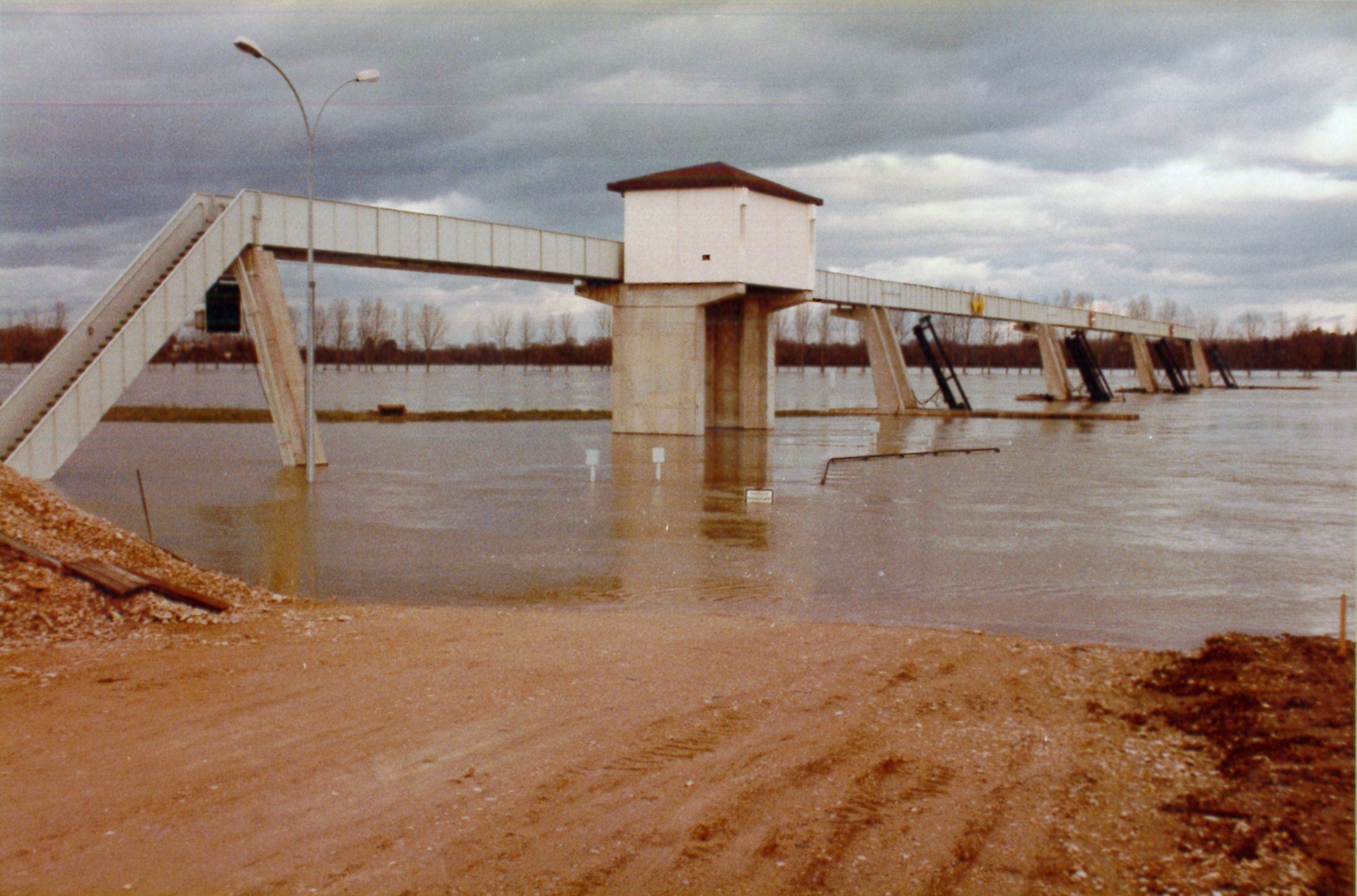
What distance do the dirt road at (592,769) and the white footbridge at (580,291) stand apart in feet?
49.9

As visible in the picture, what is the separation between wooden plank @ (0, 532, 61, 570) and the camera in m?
9.61

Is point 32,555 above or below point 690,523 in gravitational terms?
above

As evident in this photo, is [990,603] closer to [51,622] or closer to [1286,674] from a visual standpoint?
[1286,674]

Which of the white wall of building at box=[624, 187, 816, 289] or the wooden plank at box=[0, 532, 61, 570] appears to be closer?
the wooden plank at box=[0, 532, 61, 570]

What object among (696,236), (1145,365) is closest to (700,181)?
(696,236)

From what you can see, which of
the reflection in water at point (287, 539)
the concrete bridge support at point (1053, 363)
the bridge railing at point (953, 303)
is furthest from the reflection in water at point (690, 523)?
the concrete bridge support at point (1053, 363)

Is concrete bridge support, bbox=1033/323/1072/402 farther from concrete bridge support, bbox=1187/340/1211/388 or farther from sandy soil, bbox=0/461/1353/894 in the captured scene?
sandy soil, bbox=0/461/1353/894

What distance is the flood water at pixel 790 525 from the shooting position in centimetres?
1149

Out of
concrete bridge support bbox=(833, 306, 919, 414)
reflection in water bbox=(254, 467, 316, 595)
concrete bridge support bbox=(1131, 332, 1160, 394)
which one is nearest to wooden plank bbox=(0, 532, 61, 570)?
reflection in water bbox=(254, 467, 316, 595)

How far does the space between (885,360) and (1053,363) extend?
28.2m

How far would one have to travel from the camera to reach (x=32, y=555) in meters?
9.62

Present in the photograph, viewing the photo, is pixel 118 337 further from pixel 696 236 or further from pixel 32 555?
pixel 696 236

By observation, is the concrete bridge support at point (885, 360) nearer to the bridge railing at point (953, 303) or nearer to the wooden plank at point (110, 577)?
the bridge railing at point (953, 303)

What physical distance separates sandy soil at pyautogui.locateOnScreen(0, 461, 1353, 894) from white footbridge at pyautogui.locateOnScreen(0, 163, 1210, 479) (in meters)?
14.2
